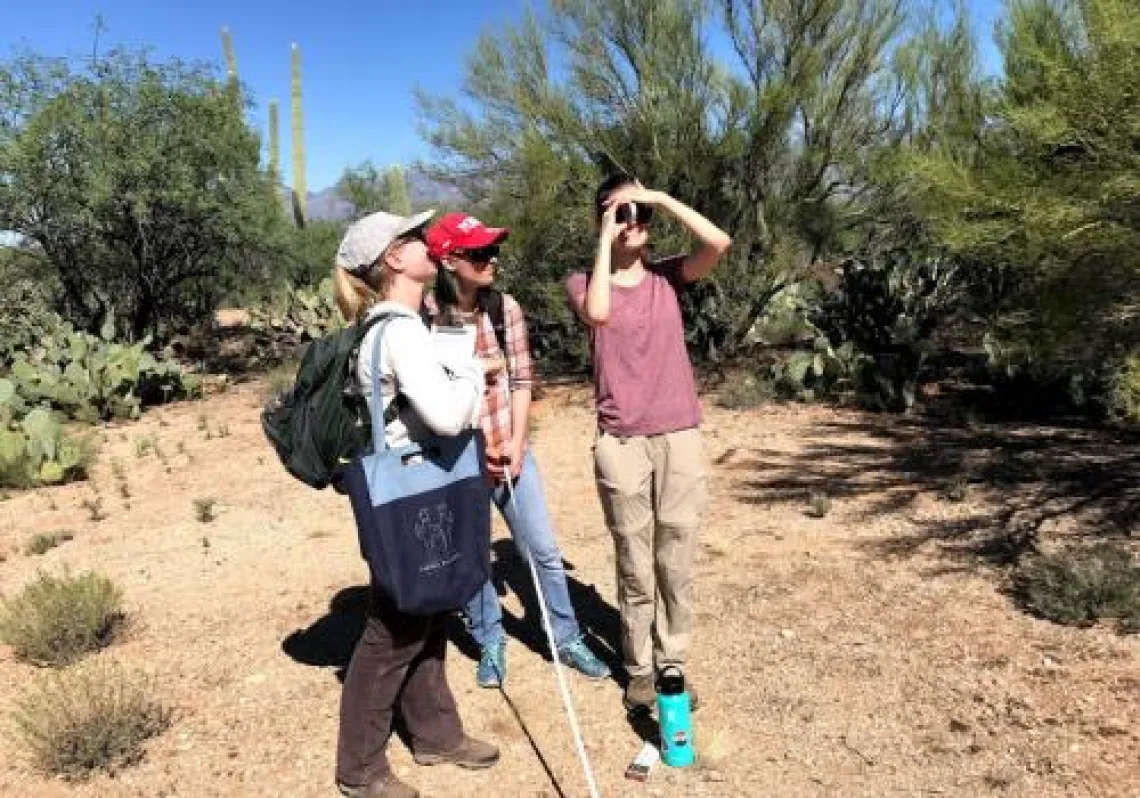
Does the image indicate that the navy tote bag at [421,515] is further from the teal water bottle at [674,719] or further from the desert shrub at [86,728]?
the desert shrub at [86,728]

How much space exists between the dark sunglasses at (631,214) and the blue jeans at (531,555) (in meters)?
1.04

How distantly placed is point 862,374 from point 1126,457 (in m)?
2.84

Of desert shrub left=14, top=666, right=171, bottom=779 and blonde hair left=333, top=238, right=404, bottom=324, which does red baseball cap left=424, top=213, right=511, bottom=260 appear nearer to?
blonde hair left=333, top=238, right=404, bottom=324

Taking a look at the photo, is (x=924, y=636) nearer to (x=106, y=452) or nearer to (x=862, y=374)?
(x=862, y=374)

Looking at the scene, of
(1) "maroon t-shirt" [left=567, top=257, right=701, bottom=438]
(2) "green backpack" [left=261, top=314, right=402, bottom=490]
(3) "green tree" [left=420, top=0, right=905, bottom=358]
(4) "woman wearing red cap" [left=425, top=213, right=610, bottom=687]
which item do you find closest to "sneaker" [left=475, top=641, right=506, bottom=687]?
(4) "woman wearing red cap" [left=425, top=213, right=610, bottom=687]

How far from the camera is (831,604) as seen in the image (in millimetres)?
4539

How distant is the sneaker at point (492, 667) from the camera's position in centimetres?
390

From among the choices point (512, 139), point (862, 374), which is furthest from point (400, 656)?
point (512, 139)

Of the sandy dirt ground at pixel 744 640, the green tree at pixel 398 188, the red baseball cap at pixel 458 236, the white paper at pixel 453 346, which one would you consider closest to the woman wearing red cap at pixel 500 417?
the red baseball cap at pixel 458 236

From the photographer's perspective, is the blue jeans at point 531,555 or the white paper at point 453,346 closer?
the white paper at point 453,346

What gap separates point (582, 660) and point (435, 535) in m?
1.44

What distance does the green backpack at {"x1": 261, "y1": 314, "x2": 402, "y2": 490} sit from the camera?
2637 millimetres

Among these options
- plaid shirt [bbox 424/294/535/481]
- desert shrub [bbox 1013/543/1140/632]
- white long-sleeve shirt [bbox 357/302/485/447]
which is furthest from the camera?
desert shrub [bbox 1013/543/1140/632]

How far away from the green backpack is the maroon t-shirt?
879mm
